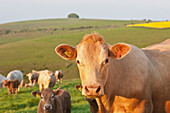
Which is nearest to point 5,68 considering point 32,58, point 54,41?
point 32,58

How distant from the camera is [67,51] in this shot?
202 inches

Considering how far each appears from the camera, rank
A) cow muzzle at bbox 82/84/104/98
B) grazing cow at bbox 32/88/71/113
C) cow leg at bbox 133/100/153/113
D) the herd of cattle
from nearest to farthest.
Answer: cow muzzle at bbox 82/84/104/98
the herd of cattle
cow leg at bbox 133/100/153/113
grazing cow at bbox 32/88/71/113

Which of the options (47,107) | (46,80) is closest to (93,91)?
(47,107)

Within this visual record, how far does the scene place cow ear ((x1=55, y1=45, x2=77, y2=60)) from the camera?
197 inches

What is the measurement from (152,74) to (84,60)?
5.83ft

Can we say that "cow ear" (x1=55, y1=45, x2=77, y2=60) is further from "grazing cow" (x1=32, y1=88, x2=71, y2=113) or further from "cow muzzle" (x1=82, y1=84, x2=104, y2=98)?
"grazing cow" (x1=32, y1=88, x2=71, y2=113)

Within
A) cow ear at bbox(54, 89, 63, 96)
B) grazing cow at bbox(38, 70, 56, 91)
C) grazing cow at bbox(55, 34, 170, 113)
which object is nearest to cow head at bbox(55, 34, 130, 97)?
grazing cow at bbox(55, 34, 170, 113)

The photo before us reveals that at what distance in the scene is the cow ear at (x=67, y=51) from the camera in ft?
16.4

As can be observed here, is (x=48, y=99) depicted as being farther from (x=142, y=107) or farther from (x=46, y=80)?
(x=46, y=80)

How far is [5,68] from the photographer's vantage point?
133ft

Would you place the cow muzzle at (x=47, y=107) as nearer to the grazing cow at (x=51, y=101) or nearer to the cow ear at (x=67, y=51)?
the grazing cow at (x=51, y=101)

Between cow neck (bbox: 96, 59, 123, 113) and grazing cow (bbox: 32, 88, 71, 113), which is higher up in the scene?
cow neck (bbox: 96, 59, 123, 113)

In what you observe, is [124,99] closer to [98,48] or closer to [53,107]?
[98,48]

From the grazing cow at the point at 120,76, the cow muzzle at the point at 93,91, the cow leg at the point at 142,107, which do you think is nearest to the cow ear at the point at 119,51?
the grazing cow at the point at 120,76
